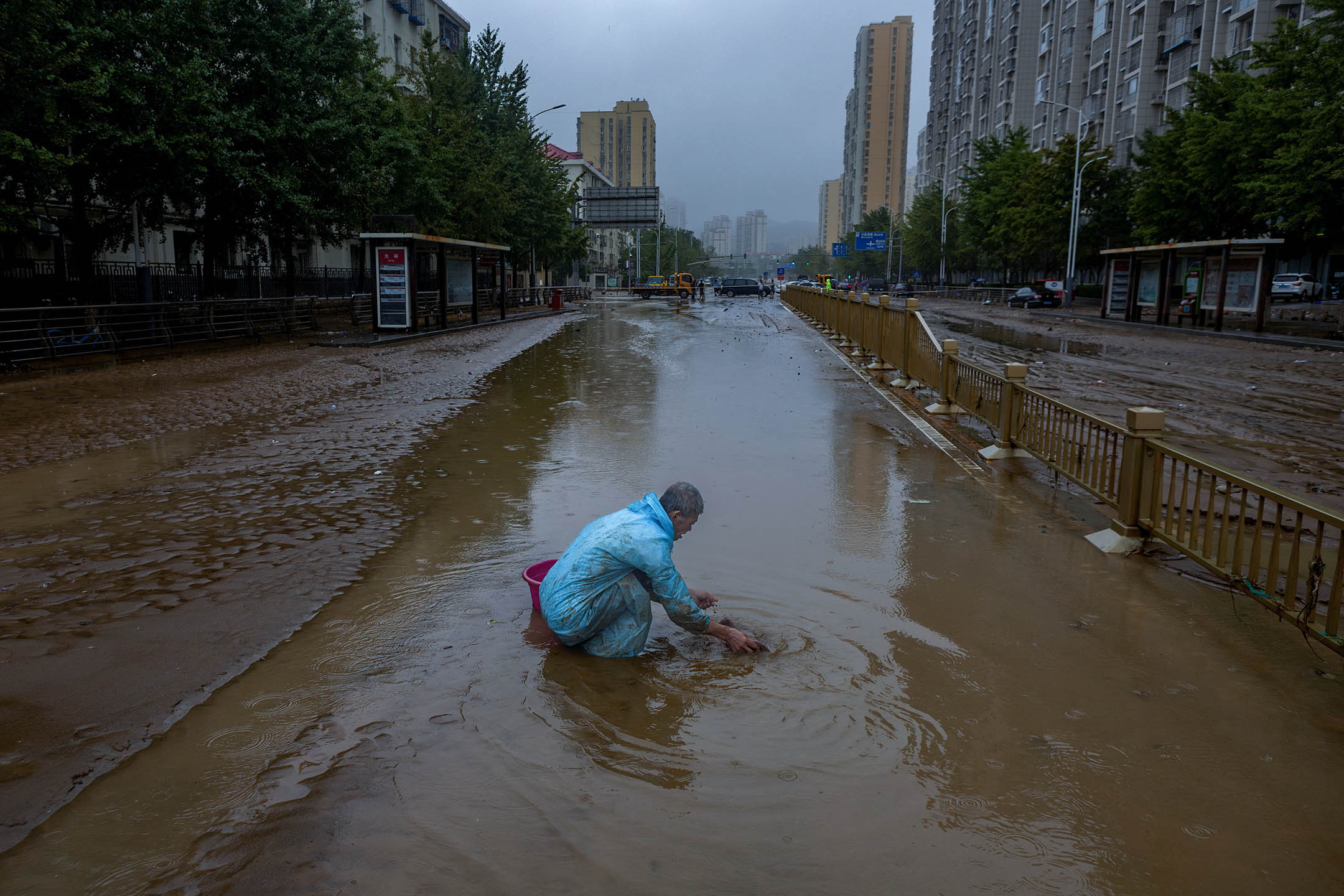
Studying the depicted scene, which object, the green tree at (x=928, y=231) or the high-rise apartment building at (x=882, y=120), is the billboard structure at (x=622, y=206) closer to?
the green tree at (x=928, y=231)

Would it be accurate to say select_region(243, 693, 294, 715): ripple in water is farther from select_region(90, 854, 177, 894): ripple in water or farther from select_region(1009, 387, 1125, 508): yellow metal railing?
select_region(1009, 387, 1125, 508): yellow metal railing

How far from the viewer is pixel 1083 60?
79.0 metres

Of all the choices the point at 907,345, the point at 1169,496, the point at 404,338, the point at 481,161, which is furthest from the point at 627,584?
the point at 481,161

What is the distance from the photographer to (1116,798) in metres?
3.63

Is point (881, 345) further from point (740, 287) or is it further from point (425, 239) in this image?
point (740, 287)

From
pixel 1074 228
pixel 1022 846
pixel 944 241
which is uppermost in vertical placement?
pixel 944 241

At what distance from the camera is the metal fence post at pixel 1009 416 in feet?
31.8

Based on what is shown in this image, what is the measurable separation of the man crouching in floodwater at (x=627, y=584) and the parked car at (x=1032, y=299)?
54777 mm

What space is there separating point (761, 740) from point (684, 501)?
1150 millimetres

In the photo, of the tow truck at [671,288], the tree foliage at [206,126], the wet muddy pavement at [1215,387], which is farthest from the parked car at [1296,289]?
the tree foliage at [206,126]

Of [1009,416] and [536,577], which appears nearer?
[536,577]

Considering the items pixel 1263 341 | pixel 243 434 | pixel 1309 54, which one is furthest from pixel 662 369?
pixel 1309 54

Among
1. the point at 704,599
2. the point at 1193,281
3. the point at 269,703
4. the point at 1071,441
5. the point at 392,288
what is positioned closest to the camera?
the point at 269,703

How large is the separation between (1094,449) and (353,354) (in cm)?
1798
